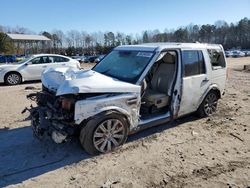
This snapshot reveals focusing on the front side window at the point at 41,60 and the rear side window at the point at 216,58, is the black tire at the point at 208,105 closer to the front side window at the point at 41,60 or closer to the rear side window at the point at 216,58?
the rear side window at the point at 216,58

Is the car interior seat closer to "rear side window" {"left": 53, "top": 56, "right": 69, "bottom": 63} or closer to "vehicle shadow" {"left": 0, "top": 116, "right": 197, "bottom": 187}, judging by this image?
"vehicle shadow" {"left": 0, "top": 116, "right": 197, "bottom": 187}

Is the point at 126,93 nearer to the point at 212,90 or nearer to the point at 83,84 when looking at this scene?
the point at 83,84

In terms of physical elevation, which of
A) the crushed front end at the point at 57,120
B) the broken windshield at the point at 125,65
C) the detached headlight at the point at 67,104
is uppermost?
the broken windshield at the point at 125,65

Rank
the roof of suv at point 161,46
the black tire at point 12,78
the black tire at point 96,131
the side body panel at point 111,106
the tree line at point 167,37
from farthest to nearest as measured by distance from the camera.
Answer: the tree line at point 167,37, the black tire at point 12,78, the roof of suv at point 161,46, the black tire at point 96,131, the side body panel at point 111,106

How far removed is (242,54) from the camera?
202 feet

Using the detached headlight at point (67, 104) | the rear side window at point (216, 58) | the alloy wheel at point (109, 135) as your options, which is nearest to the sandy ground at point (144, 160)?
the alloy wheel at point (109, 135)

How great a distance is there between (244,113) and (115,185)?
4.72m

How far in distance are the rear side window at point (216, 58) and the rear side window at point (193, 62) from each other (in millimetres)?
427

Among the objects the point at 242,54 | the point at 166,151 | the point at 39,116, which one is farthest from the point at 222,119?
the point at 242,54

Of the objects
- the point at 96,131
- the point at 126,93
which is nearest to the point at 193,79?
the point at 126,93

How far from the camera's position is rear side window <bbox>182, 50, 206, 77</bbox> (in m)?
5.40

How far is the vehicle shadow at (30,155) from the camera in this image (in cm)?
378

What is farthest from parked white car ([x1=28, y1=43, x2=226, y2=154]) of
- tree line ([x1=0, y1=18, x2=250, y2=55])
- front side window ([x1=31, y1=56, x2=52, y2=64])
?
tree line ([x1=0, y1=18, x2=250, y2=55])

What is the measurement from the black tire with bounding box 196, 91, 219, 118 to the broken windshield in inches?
82.5
